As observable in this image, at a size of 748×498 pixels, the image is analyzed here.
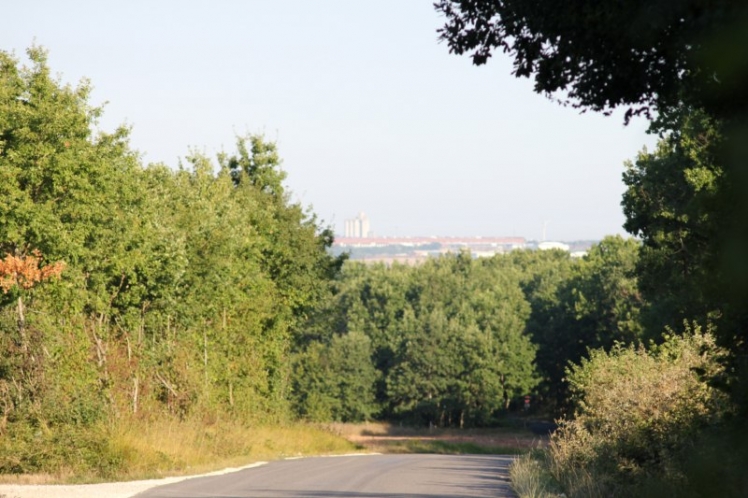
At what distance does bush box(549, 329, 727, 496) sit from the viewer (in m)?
15.6

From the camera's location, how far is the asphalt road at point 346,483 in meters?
20.5

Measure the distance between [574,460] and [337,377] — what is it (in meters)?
86.8

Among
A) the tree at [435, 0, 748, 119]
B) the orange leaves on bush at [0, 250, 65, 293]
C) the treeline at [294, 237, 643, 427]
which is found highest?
the tree at [435, 0, 748, 119]

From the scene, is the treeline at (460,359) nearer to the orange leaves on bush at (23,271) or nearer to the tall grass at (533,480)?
the tall grass at (533,480)

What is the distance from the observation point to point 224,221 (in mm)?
41062

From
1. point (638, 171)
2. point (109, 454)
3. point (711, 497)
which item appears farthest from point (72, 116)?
point (638, 171)

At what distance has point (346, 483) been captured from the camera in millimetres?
23469

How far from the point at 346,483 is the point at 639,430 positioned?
7.56m

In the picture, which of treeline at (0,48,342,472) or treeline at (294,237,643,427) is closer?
treeline at (0,48,342,472)

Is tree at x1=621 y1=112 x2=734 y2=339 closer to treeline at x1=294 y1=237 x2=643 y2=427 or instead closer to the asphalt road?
the asphalt road

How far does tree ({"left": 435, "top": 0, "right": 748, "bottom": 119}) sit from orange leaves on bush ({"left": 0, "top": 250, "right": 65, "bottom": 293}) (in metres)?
16.4

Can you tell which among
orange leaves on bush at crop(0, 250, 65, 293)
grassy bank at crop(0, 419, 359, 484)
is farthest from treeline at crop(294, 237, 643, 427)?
orange leaves on bush at crop(0, 250, 65, 293)

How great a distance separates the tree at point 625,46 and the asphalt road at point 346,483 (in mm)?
10294

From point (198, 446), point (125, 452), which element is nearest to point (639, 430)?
point (125, 452)
